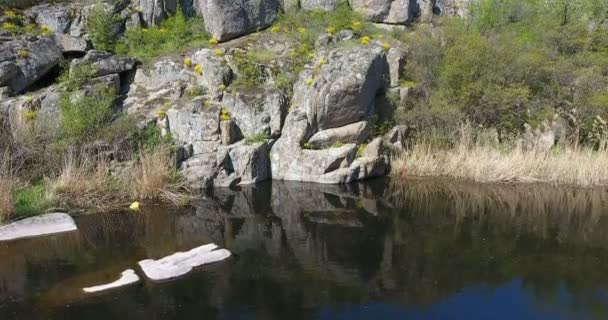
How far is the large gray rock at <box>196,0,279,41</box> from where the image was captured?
756 inches

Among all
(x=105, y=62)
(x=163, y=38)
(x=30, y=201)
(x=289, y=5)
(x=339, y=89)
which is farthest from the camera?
(x=289, y=5)

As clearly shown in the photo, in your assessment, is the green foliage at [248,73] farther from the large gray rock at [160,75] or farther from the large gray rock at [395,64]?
the large gray rock at [395,64]

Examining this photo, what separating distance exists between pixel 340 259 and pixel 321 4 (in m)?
13.7

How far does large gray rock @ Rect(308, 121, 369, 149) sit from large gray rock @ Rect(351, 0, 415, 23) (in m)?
6.30

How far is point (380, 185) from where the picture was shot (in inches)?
599

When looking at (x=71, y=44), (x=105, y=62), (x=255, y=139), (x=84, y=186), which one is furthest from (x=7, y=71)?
(x=255, y=139)

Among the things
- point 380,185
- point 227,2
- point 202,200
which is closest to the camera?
point 202,200

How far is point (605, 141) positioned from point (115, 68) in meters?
14.5

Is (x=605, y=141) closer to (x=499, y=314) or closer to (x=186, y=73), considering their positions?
(x=499, y=314)

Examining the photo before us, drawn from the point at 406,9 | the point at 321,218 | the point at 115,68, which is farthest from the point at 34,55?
the point at 406,9

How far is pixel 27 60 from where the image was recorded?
1608cm

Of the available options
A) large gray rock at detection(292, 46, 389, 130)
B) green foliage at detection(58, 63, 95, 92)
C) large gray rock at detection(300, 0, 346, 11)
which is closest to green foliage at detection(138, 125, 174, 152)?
green foliage at detection(58, 63, 95, 92)

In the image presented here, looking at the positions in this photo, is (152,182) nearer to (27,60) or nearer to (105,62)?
(105,62)

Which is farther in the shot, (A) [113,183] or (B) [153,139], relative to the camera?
(B) [153,139]
